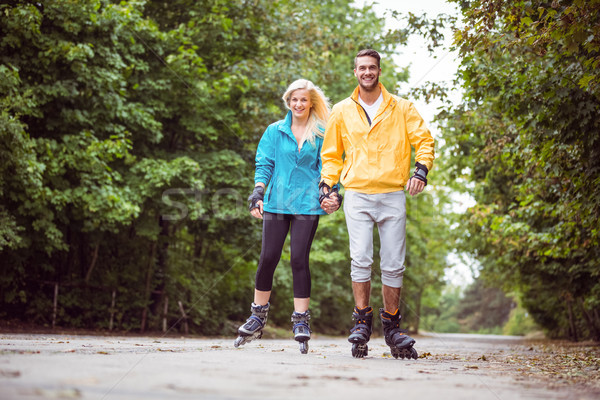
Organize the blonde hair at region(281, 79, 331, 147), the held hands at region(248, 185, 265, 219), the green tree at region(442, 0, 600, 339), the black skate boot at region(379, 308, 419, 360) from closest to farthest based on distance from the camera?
the black skate boot at region(379, 308, 419, 360) → the held hands at region(248, 185, 265, 219) → the blonde hair at region(281, 79, 331, 147) → the green tree at region(442, 0, 600, 339)

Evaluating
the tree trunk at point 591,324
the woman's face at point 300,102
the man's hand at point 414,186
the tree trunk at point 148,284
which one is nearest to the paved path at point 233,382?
the man's hand at point 414,186

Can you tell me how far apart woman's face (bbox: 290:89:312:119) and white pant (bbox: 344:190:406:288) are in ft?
3.27

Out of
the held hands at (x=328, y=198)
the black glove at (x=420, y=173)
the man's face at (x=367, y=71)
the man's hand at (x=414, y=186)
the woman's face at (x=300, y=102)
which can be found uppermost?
the man's face at (x=367, y=71)

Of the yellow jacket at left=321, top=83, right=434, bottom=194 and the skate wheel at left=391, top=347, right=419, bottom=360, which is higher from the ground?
the yellow jacket at left=321, top=83, right=434, bottom=194

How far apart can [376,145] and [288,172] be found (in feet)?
2.80

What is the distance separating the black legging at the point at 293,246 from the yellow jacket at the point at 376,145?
0.47 meters

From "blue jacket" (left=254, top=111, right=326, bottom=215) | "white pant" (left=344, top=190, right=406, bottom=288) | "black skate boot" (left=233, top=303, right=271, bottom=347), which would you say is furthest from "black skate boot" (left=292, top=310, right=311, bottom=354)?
"blue jacket" (left=254, top=111, right=326, bottom=215)

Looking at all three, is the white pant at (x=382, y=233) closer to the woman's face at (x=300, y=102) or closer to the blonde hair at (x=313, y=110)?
the blonde hair at (x=313, y=110)

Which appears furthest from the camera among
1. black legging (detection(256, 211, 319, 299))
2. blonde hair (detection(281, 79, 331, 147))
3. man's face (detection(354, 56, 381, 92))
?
blonde hair (detection(281, 79, 331, 147))

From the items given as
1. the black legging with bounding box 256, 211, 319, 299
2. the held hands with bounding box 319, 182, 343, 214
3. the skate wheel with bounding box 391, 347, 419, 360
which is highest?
the held hands with bounding box 319, 182, 343, 214

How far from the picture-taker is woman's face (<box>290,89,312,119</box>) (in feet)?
18.6

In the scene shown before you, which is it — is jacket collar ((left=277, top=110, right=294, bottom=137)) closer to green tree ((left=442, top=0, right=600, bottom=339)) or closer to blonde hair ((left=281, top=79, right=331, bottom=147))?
blonde hair ((left=281, top=79, right=331, bottom=147))

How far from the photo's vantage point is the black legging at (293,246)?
17.6 ft

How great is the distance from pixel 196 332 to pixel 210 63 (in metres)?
7.28
